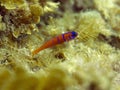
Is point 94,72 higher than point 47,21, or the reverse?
point 94,72

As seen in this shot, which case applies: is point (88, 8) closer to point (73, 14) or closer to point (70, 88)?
point (73, 14)

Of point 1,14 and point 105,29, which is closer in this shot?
point 1,14

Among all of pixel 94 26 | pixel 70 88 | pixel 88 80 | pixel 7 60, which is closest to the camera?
pixel 88 80

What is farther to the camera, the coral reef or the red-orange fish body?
the red-orange fish body

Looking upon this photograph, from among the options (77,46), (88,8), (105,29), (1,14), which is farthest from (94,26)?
(1,14)

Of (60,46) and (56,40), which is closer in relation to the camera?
(56,40)

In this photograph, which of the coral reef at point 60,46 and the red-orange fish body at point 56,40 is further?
the red-orange fish body at point 56,40

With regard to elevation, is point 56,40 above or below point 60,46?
above

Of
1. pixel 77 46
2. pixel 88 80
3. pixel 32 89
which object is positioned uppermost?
pixel 88 80
